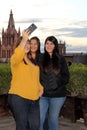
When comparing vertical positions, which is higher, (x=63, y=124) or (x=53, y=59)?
(x=53, y=59)

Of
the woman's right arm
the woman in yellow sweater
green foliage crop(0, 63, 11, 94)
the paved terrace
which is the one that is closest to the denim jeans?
the woman in yellow sweater

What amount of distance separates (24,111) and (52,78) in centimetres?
79

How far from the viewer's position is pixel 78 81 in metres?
8.42

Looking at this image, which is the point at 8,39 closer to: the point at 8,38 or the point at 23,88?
the point at 8,38

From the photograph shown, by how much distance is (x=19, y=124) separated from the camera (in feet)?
14.9

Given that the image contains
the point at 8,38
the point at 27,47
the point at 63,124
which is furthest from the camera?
the point at 8,38

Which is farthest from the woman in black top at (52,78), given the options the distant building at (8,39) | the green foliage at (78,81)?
the distant building at (8,39)

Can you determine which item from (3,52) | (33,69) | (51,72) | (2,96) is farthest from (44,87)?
(3,52)

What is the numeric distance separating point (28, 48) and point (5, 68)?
454 cm

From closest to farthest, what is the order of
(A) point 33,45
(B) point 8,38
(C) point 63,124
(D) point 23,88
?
(D) point 23,88, (A) point 33,45, (C) point 63,124, (B) point 8,38

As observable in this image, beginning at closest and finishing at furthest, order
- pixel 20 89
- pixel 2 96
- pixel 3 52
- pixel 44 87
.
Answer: pixel 20 89
pixel 44 87
pixel 2 96
pixel 3 52

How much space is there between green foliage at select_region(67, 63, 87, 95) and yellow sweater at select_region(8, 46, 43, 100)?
155 inches

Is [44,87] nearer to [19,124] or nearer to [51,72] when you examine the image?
[51,72]

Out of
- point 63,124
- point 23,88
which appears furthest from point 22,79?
point 63,124
